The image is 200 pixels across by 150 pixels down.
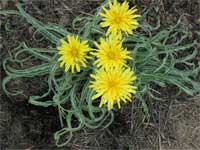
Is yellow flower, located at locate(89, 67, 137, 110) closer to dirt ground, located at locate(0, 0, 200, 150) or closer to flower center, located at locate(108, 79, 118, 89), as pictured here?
flower center, located at locate(108, 79, 118, 89)

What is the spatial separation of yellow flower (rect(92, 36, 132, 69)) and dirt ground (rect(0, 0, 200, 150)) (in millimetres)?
676

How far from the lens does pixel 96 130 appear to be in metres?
2.97

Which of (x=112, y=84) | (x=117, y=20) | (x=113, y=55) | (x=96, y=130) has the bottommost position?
(x=96, y=130)

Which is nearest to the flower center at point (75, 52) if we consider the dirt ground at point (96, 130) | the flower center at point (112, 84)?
the flower center at point (112, 84)

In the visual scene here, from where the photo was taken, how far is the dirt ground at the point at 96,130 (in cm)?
298

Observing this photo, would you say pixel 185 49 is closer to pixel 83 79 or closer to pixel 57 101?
pixel 83 79

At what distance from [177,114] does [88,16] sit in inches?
32.1

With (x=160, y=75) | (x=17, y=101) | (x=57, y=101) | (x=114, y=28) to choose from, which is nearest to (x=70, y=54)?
(x=114, y=28)

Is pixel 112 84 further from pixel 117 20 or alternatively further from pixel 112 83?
pixel 117 20

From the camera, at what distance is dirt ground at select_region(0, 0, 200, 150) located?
117 inches

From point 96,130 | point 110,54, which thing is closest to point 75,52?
point 110,54

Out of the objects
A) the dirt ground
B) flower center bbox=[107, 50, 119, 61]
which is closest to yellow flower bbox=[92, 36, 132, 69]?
flower center bbox=[107, 50, 119, 61]

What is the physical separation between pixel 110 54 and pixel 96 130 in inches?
31.2

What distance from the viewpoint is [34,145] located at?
301 centimetres
